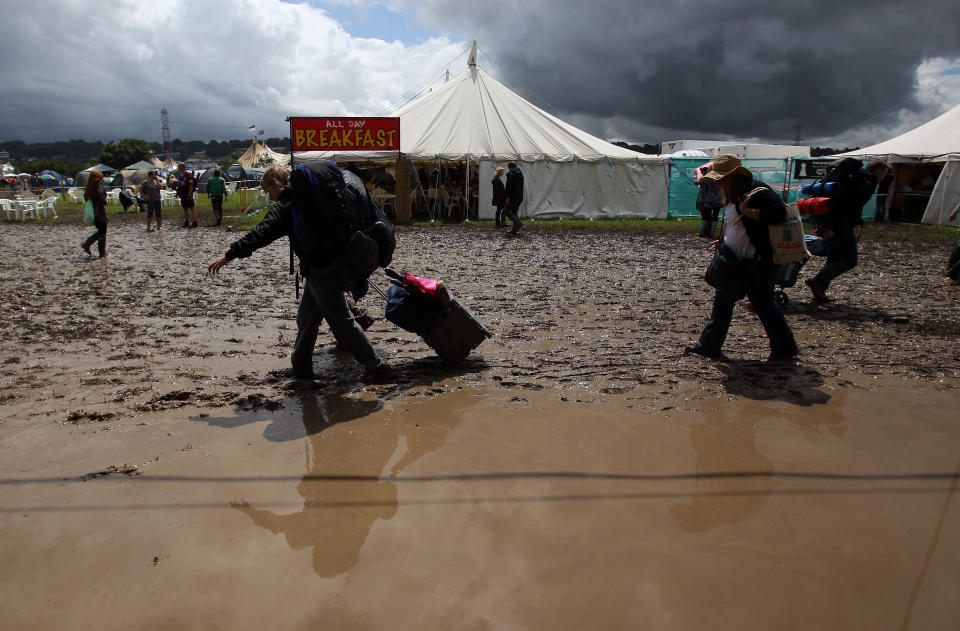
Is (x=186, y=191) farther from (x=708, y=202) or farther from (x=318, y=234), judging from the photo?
(x=318, y=234)

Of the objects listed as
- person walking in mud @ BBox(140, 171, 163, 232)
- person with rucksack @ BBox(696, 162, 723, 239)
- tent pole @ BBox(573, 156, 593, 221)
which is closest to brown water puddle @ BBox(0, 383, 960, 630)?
person with rucksack @ BBox(696, 162, 723, 239)

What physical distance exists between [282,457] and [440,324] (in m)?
1.71

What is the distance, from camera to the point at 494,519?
8.60 feet

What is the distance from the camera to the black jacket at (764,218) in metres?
4.33

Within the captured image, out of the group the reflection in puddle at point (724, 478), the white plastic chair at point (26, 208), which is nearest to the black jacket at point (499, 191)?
the reflection in puddle at point (724, 478)

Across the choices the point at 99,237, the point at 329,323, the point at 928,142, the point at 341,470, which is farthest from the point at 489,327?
the point at 928,142

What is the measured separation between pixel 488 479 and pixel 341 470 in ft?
2.53

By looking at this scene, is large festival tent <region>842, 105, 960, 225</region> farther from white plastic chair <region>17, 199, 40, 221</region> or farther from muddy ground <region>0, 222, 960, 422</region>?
white plastic chair <region>17, 199, 40, 221</region>

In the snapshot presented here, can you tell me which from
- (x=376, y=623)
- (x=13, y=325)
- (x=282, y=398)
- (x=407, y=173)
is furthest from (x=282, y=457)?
(x=407, y=173)

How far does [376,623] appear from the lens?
204 cm

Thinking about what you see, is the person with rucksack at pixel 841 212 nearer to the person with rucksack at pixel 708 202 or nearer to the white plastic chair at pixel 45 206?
the person with rucksack at pixel 708 202

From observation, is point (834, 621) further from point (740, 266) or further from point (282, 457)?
point (740, 266)

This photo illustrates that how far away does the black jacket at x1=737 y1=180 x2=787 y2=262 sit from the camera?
170 inches

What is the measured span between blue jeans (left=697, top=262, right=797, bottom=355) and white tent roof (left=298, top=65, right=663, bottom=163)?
15.7 m
